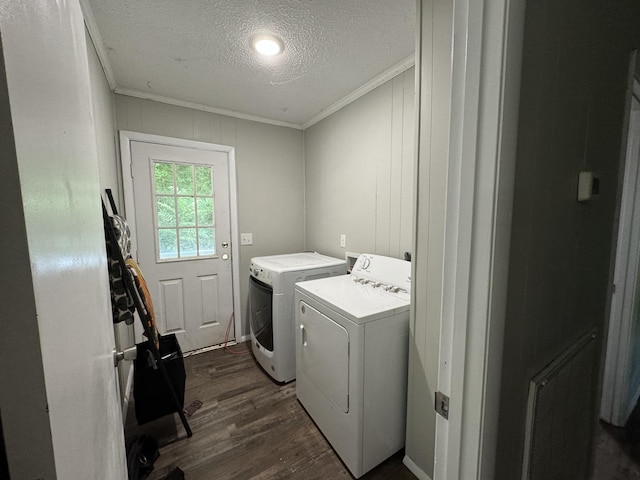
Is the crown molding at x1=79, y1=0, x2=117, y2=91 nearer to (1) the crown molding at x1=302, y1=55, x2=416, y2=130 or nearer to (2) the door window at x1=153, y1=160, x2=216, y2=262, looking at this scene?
(2) the door window at x1=153, y1=160, x2=216, y2=262

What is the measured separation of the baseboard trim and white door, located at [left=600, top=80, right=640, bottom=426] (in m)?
1.35

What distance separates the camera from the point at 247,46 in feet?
5.30

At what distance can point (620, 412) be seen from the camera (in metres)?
1.64

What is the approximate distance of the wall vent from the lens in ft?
2.51

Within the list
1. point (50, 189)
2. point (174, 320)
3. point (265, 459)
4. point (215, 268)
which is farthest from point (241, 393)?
point (50, 189)

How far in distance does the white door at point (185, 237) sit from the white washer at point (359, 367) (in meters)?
1.41

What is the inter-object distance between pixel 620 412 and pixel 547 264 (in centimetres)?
184

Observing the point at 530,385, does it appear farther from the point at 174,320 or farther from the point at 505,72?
the point at 174,320

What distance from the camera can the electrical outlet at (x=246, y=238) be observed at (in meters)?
2.76

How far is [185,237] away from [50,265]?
240 centimetres

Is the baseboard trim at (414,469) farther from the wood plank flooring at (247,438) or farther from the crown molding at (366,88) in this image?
the crown molding at (366,88)

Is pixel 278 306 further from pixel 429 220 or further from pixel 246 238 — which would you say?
pixel 429 220

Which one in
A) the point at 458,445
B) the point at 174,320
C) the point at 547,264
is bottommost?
the point at 174,320

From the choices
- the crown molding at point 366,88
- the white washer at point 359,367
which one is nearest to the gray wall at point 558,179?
the white washer at point 359,367
